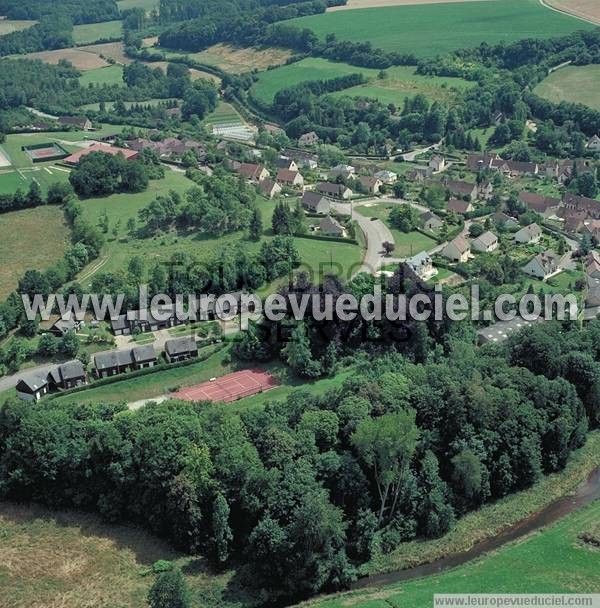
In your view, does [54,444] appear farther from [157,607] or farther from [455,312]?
[455,312]

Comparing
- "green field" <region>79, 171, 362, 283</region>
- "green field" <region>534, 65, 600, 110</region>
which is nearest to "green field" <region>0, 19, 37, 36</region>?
"green field" <region>79, 171, 362, 283</region>

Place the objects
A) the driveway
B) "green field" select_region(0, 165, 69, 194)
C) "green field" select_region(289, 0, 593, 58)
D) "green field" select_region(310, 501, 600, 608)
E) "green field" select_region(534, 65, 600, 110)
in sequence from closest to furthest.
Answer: "green field" select_region(310, 501, 600, 608) → the driveway → "green field" select_region(0, 165, 69, 194) → "green field" select_region(534, 65, 600, 110) → "green field" select_region(289, 0, 593, 58)

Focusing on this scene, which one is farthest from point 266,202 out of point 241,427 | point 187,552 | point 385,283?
point 187,552

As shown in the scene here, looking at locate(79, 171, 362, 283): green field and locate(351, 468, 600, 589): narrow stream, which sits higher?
locate(79, 171, 362, 283): green field

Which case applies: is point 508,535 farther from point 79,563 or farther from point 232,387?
point 79,563

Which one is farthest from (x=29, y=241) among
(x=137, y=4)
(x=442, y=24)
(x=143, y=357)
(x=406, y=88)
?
(x=137, y=4)

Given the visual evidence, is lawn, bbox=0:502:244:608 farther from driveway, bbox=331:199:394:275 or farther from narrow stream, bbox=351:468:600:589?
driveway, bbox=331:199:394:275
